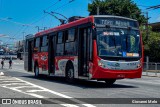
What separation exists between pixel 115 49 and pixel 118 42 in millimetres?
369

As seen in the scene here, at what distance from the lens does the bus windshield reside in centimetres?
1622

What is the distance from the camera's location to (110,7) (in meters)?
60.9

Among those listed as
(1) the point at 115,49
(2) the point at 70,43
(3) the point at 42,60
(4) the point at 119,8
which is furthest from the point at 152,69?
(4) the point at 119,8

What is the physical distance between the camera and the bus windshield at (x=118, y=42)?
16.2 m

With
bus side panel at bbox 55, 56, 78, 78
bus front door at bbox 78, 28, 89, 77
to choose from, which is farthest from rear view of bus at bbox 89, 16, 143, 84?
bus side panel at bbox 55, 56, 78, 78

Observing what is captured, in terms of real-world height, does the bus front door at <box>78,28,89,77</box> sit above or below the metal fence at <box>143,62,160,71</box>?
above

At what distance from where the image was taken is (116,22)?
16.9 m

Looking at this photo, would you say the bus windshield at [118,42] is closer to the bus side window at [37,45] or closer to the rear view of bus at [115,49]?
the rear view of bus at [115,49]

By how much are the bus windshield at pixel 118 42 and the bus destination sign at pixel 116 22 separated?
282 mm

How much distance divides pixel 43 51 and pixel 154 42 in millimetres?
30457

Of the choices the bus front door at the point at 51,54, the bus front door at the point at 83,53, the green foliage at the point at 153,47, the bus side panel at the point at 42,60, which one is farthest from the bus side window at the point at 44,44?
the green foliage at the point at 153,47

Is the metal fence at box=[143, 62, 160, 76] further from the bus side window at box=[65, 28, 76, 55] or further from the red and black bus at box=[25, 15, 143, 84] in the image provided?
the bus side window at box=[65, 28, 76, 55]

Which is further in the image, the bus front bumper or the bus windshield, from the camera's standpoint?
the bus windshield

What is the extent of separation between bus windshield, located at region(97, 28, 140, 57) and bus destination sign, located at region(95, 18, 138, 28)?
0.28m
